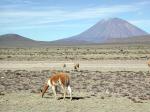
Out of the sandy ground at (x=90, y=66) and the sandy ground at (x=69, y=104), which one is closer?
the sandy ground at (x=69, y=104)

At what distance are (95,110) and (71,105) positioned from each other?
1380mm

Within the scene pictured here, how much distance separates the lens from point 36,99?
54.7 ft

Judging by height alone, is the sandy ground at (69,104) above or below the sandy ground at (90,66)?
above

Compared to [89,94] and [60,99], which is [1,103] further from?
[89,94]

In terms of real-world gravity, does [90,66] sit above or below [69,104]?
below

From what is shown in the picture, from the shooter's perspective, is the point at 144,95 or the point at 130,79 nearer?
the point at 144,95

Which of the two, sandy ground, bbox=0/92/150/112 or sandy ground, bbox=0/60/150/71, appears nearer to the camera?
sandy ground, bbox=0/92/150/112

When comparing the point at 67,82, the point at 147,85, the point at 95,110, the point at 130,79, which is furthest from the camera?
the point at 130,79

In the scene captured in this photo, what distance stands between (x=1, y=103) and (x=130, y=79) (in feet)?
38.8

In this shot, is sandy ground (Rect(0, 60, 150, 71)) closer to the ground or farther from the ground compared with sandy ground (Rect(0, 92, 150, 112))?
closer to the ground

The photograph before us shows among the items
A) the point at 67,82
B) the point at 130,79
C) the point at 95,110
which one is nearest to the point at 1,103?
the point at 67,82

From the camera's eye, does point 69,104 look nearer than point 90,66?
Yes

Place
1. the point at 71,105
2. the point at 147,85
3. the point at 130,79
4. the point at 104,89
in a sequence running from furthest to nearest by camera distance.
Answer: the point at 130,79 < the point at 147,85 < the point at 104,89 < the point at 71,105

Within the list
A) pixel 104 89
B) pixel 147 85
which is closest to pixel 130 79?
pixel 147 85
